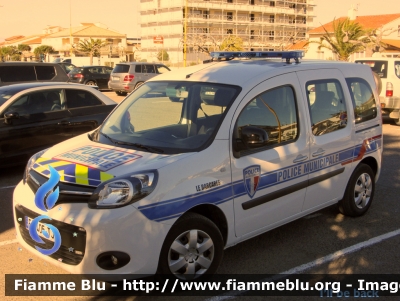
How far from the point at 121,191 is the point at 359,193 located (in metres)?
3.39

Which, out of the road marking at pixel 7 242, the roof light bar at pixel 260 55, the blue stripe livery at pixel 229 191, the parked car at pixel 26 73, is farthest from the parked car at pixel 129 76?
the blue stripe livery at pixel 229 191

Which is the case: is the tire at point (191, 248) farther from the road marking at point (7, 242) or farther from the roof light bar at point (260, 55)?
the roof light bar at point (260, 55)

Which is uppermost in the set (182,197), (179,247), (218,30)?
(218,30)

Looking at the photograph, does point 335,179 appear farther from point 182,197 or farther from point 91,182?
point 91,182

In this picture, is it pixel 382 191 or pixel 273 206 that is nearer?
pixel 273 206

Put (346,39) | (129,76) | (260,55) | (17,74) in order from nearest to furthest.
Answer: (260,55), (17,74), (129,76), (346,39)

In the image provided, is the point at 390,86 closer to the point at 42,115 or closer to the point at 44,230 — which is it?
the point at 42,115

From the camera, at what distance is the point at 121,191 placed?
364cm

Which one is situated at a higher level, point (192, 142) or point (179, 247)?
point (192, 142)

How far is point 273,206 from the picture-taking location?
461cm

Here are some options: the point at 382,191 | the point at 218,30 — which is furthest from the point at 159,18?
the point at 382,191

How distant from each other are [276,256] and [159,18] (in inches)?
3077

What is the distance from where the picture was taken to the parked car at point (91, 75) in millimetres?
27205

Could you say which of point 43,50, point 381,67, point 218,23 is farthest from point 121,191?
point 43,50
